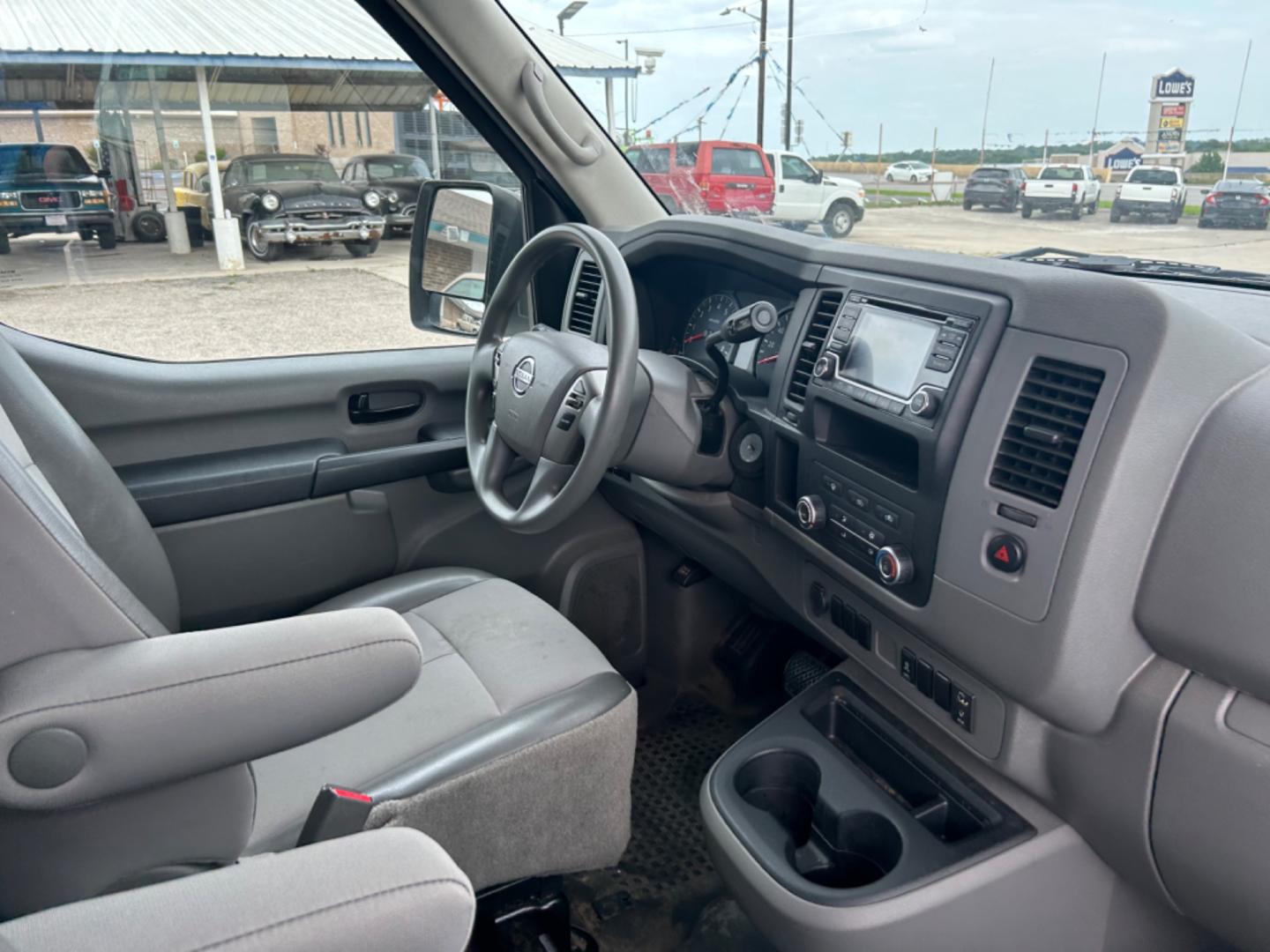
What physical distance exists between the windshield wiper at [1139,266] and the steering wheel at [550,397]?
1.99 ft

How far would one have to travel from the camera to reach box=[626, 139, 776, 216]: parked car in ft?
7.38

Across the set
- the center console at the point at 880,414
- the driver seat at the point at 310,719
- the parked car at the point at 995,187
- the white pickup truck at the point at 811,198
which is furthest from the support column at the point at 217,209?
→ the parked car at the point at 995,187

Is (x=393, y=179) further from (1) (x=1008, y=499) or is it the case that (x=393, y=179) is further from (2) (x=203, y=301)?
(1) (x=1008, y=499)

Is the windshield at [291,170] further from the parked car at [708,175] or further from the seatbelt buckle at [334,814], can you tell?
the seatbelt buckle at [334,814]

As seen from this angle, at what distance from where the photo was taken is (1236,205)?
1.44 m

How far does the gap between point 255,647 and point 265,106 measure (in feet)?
5.35

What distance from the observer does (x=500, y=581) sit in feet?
6.33

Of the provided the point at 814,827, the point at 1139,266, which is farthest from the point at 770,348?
the point at 814,827

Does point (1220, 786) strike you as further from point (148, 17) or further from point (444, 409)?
point (148, 17)

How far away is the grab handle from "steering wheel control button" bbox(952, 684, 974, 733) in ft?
4.48

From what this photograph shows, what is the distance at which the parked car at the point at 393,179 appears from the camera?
93.3 inches

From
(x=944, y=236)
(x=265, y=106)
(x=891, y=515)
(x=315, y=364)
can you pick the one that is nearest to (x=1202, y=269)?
(x=944, y=236)

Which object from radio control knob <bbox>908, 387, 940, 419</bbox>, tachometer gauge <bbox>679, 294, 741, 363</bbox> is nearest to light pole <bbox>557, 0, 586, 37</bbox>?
tachometer gauge <bbox>679, 294, 741, 363</bbox>

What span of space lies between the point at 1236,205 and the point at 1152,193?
129 millimetres
